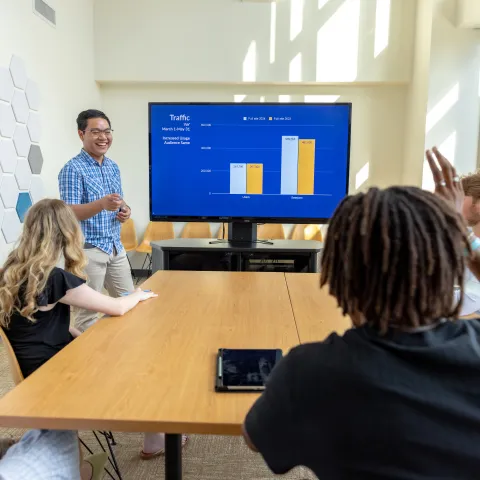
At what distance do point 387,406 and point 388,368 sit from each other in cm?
5

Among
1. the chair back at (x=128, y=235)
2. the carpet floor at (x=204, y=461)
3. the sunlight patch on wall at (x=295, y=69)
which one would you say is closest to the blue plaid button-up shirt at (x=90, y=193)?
the carpet floor at (x=204, y=461)

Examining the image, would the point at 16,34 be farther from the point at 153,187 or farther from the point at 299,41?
the point at 299,41

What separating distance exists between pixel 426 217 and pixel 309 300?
1.11m

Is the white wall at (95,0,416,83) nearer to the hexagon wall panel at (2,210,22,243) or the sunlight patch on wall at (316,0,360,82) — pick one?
the sunlight patch on wall at (316,0,360,82)

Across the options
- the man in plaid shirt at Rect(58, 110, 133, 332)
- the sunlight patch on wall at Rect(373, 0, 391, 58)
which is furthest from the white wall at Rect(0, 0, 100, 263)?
the sunlight patch on wall at Rect(373, 0, 391, 58)

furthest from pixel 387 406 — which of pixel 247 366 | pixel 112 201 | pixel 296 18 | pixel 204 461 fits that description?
pixel 296 18

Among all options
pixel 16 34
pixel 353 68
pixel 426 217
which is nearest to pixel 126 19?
pixel 16 34

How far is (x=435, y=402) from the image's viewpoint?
24.1 inches

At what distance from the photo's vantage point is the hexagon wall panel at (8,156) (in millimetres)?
3277

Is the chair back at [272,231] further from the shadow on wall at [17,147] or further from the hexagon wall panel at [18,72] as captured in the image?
the hexagon wall panel at [18,72]

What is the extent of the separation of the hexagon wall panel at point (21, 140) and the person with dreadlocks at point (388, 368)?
136 inches

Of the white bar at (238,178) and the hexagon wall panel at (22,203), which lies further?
the hexagon wall panel at (22,203)

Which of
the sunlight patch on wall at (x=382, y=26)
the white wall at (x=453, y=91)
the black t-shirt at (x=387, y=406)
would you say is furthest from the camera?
the sunlight patch on wall at (x=382, y=26)

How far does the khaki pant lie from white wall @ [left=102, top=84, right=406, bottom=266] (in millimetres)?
2535
